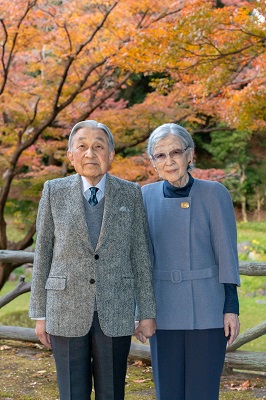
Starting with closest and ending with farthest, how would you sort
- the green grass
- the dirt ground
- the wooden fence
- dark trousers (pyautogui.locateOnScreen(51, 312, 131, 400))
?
dark trousers (pyautogui.locateOnScreen(51, 312, 131, 400))
the dirt ground
the wooden fence
the green grass

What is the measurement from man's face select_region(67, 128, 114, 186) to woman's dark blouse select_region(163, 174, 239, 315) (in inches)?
12.6

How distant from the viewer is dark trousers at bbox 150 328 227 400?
2.45m

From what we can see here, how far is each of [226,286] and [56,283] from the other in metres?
0.74

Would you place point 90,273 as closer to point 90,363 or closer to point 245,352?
point 90,363

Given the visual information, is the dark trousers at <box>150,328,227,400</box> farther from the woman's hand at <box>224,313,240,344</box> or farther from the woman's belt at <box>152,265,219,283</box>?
the woman's belt at <box>152,265,219,283</box>

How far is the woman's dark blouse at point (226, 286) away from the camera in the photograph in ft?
8.16

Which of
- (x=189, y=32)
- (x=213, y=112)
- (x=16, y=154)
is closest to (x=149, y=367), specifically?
(x=189, y=32)

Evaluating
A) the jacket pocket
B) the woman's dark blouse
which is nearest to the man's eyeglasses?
the woman's dark blouse

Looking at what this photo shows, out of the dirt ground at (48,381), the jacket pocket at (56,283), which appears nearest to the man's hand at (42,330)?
the jacket pocket at (56,283)

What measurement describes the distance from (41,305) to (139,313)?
0.42 m

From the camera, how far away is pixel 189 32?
589 centimetres

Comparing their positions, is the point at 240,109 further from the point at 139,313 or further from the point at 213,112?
the point at 139,313

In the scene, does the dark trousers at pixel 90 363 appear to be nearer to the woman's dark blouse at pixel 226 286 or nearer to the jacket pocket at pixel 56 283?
the jacket pocket at pixel 56 283

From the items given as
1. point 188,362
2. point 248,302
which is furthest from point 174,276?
point 248,302
